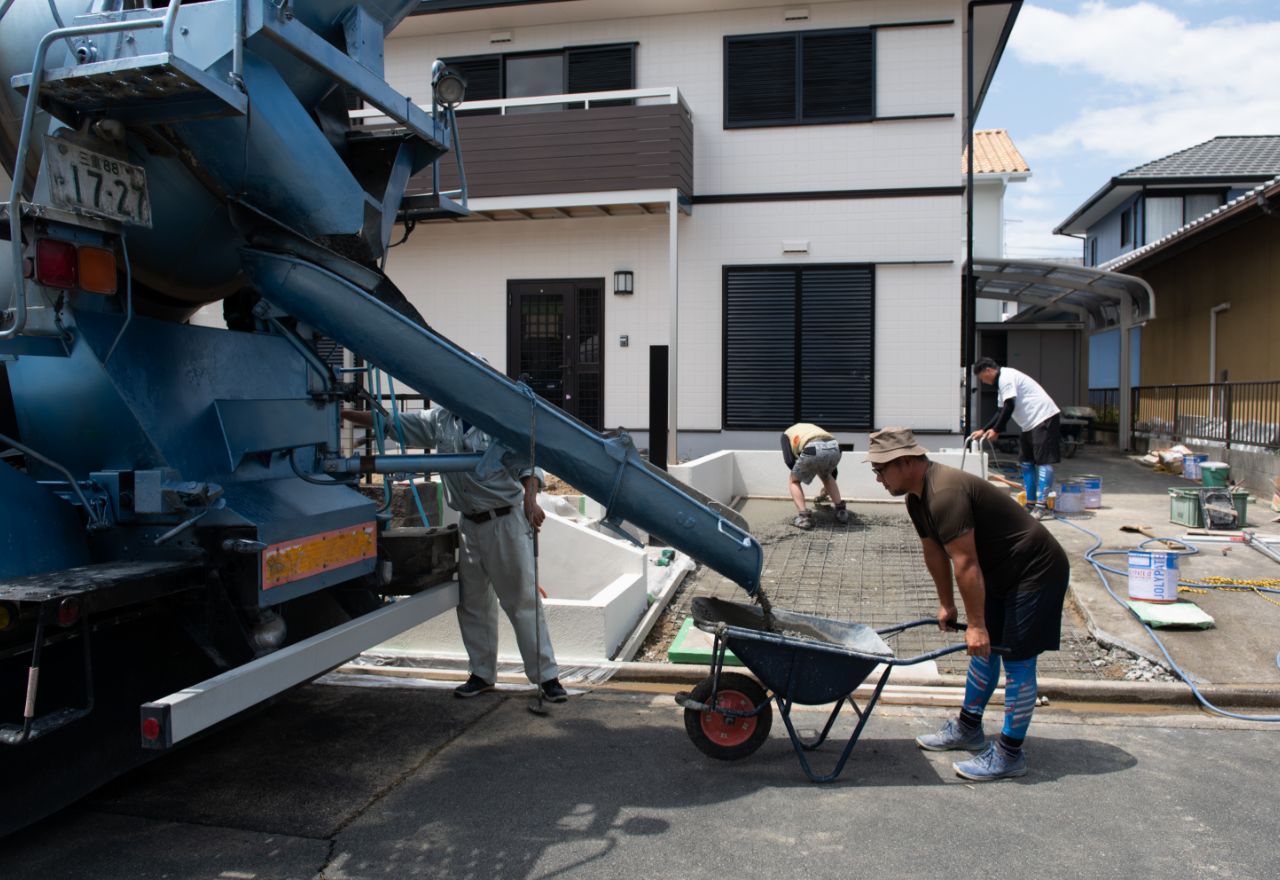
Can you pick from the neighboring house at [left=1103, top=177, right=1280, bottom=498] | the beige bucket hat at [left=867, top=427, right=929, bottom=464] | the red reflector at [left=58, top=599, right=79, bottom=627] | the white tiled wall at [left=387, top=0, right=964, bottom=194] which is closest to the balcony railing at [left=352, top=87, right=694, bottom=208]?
the white tiled wall at [left=387, top=0, right=964, bottom=194]

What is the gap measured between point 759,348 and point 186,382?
10.5 metres

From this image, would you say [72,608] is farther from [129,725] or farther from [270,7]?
[270,7]

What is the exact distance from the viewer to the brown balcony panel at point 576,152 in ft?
41.2

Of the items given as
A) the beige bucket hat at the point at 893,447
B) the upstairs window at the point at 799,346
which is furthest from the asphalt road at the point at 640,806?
the upstairs window at the point at 799,346

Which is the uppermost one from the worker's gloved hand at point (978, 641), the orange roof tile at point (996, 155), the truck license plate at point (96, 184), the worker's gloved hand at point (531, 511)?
the orange roof tile at point (996, 155)

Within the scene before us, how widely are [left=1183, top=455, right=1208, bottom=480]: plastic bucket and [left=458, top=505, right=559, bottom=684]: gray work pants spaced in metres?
10.8

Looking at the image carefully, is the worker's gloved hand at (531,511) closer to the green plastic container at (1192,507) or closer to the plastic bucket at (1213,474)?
the green plastic container at (1192,507)

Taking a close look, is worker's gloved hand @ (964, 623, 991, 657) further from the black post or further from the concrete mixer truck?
the black post

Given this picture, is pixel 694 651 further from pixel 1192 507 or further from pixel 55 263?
pixel 1192 507

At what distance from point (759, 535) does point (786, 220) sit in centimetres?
565

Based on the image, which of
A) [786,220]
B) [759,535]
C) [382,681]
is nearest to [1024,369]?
[786,220]

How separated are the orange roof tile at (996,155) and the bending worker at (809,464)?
15726mm

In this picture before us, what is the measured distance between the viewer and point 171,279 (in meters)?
3.98

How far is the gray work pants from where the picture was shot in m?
5.20
